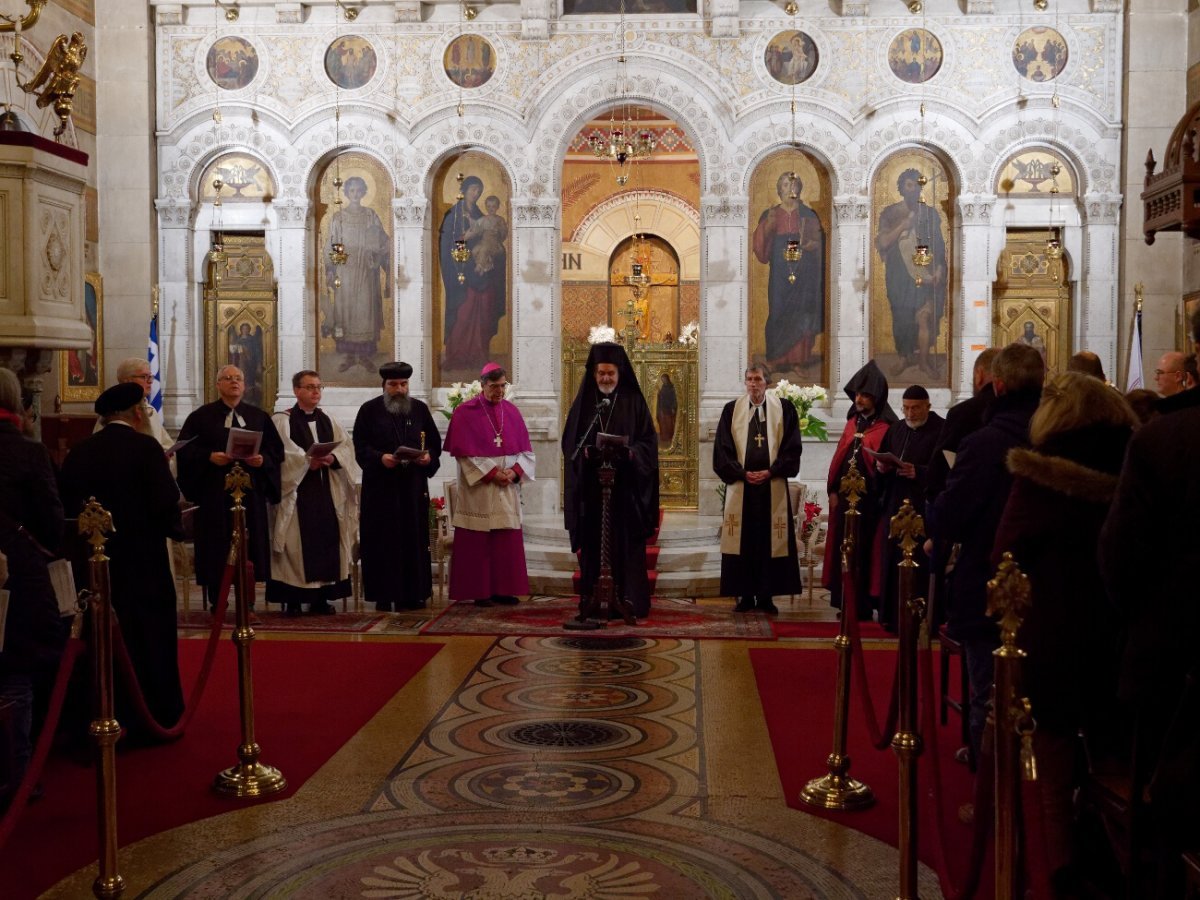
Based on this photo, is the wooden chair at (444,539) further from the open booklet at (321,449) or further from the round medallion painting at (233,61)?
the round medallion painting at (233,61)

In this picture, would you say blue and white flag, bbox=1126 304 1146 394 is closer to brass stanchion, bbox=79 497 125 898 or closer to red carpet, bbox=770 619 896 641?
red carpet, bbox=770 619 896 641

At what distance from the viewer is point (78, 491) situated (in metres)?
5.88

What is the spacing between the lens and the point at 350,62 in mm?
14266

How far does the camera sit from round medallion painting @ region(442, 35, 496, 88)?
46.5 ft

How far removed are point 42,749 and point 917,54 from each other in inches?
489

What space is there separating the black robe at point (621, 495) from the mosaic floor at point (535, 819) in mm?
Result: 2255

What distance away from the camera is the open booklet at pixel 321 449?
30.8 ft

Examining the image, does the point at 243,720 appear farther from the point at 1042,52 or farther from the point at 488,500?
the point at 1042,52

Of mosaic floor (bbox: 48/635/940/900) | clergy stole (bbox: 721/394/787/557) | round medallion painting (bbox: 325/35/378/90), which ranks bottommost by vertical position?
mosaic floor (bbox: 48/635/940/900)

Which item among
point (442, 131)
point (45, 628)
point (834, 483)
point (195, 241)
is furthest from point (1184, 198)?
point (195, 241)

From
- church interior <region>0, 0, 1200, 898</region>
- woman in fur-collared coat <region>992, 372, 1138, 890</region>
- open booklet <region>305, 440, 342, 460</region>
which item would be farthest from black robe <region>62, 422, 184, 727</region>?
church interior <region>0, 0, 1200, 898</region>

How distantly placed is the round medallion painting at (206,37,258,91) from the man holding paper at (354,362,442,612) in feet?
20.0

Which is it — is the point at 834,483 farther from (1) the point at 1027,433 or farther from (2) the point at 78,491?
(2) the point at 78,491

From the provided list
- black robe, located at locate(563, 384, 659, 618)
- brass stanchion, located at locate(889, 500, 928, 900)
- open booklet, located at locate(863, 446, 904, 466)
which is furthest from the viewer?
black robe, located at locate(563, 384, 659, 618)
